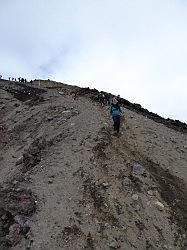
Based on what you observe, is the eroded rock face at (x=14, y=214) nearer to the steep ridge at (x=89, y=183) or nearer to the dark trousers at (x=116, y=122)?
the steep ridge at (x=89, y=183)

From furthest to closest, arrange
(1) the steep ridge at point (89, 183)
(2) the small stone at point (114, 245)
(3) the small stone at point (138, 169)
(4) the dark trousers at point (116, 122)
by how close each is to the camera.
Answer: (4) the dark trousers at point (116, 122) → (3) the small stone at point (138, 169) → (1) the steep ridge at point (89, 183) → (2) the small stone at point (114, 245)

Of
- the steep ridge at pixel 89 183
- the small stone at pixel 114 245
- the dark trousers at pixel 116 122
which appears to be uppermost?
the dark trousers at pixel 116 122

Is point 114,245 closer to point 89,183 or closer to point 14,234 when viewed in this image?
point 89,183

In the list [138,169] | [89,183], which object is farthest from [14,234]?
[138,169]

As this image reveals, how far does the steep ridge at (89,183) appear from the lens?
16672 millimetres

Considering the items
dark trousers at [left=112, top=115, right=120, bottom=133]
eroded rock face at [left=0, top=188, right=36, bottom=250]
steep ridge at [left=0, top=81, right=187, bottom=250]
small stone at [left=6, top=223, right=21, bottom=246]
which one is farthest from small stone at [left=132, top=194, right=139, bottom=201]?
dark trousers at [left=112, top=115, right=120, bottom=133]

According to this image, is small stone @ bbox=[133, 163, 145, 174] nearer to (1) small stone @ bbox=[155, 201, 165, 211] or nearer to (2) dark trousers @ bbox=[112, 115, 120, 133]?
(1) small stone @ bbox=[155, 201, 165, 211]

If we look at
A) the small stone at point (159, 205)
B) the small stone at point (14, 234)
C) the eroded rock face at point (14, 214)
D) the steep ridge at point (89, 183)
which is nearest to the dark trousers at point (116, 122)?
the steep ridge at point (89, 183)

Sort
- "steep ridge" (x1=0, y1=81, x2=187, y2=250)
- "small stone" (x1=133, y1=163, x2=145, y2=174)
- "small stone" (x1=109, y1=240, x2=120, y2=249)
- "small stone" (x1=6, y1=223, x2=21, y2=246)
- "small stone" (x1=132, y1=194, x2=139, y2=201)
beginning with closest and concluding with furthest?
"small stone" (x1=109, y1=240, x2=120, y2=249)
"small stone" (x1=6, y1=223, x2=21, y2=246)
"steep ridge" (x1=0, y1=81, x2=187, y2=250)
"small stone" (x1=132, y1=194, x2=139, y2=201)
"small stone" (x1=133, y1=163, x2=145, y2=174)

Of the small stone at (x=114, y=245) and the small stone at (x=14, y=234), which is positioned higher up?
the small stone at (x=114, y=245)

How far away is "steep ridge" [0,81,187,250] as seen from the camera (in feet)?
54.7

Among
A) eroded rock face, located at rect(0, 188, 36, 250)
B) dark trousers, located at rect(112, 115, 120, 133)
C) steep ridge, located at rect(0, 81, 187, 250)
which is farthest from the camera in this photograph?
dark trousers, located at rect(112, 115, 120, 133)

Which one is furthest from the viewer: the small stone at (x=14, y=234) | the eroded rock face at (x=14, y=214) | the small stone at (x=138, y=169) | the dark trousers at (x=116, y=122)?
the dark trousers at (x=116, y=122)

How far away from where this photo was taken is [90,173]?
19.2 m
